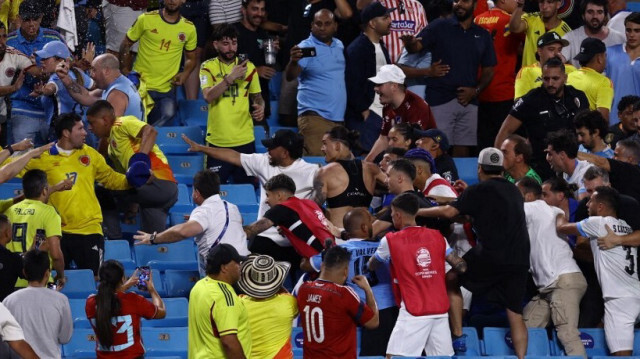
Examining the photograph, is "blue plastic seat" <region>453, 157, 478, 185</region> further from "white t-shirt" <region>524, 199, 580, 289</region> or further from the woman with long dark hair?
the woman with long dark hair

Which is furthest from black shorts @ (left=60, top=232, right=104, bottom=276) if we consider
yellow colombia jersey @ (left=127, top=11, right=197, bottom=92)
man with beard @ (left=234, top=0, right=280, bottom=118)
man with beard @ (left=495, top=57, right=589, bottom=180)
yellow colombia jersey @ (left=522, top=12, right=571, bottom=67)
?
yellow colombia jersey @ (left=522, top=12, right=571, bottom=67)

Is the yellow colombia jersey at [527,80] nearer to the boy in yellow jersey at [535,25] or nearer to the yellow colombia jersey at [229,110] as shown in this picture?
the boy in yellow jersey at [535,25]

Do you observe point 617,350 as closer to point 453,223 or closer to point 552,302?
point 552,302

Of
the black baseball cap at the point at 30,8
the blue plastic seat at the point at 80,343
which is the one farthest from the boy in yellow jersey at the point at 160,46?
the blue plastic seat at the point at 80,343

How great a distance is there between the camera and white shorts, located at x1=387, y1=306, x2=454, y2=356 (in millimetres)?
8898

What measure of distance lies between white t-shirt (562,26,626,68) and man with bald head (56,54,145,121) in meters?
4.18

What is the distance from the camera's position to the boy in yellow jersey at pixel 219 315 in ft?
26.1

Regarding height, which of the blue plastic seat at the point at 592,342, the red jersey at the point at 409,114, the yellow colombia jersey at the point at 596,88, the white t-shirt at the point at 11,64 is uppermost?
the white t-shirt at the point at 11,64

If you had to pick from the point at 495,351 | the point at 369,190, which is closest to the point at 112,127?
the point at 369,190

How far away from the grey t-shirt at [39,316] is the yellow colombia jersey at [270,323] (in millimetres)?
1203

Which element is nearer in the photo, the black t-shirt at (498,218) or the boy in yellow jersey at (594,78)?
the black t-shirt at (498,218)

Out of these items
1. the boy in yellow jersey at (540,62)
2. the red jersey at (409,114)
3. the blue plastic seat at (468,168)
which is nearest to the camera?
the red jersey at (409,114)

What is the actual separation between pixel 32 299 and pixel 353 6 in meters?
5.83

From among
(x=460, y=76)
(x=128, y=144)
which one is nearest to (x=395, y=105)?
(x=460, y=76)
